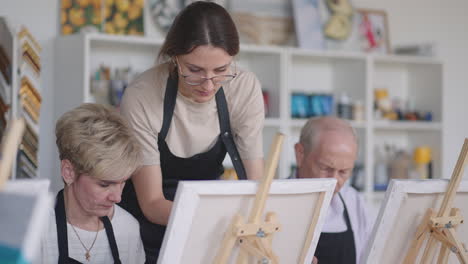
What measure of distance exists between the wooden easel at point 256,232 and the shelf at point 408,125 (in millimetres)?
2972

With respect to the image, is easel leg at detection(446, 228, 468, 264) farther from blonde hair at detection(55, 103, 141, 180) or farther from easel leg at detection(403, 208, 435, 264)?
blonde hair at detection(55, 103, 141, 180)

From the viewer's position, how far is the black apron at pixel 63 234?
179 centimetres

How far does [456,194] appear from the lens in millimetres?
1892

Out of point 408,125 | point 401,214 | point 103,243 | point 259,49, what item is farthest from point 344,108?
point 103,243

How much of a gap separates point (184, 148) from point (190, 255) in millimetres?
674

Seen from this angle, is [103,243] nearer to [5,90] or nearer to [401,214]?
[401,214]

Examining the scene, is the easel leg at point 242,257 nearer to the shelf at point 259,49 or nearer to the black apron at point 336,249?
the black apron at point 336,249

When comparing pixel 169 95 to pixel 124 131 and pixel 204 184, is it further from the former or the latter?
pixel 204 184

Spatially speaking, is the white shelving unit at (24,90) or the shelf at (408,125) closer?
the white shelving unit at (24,90)

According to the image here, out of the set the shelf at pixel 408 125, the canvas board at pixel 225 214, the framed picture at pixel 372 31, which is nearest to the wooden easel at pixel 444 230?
the canvas board at pixel 225 214

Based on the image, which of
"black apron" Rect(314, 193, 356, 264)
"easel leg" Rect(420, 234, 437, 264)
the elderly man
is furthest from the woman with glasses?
"easel leg" Rect(420, 234, 437, 264)

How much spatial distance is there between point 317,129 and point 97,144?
94 centimetres

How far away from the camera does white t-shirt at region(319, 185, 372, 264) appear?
8.02ft

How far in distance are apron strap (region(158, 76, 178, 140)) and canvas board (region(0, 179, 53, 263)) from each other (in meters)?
0.99
